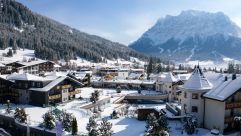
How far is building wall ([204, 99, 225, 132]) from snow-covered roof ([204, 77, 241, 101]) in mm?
1087

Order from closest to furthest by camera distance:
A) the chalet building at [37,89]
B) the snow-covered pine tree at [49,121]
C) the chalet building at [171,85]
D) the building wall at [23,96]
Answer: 1. the snow-covered pine tree at [49,121]
2. the chalet building at [37,89]
3. the building wall at [23,96]
4. the chalet building at [171,85]

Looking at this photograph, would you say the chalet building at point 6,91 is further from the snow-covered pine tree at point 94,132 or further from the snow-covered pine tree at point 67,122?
the snow-covered pine tree at point 94,132

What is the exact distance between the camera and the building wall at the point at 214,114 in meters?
46.6

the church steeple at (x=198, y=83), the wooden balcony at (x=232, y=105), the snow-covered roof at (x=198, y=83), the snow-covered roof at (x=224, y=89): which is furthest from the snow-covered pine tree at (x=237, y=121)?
the church steeple at (x=198, y=83)

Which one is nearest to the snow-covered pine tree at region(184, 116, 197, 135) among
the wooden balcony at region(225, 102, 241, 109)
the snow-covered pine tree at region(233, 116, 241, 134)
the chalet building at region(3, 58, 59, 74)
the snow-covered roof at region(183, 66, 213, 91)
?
the wooden balcony at region(225, 102, 241, 109)

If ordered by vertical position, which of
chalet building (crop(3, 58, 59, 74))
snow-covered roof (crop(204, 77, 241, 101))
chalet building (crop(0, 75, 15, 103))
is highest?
chalet building (crop(3, 58, 59, 74))

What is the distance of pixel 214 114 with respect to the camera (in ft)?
158

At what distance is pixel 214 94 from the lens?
1874 inches

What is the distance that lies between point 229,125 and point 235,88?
217 inches

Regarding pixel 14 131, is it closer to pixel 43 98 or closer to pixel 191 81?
pixel 43 98

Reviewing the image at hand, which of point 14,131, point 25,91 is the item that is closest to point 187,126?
point 14,131

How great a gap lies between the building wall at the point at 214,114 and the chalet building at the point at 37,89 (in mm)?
34162

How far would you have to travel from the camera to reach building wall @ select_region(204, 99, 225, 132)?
46.6 m

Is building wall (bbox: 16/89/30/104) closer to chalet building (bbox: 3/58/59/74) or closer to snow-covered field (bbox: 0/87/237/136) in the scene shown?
snow-covered field (bbox: 0/87/237/136)
